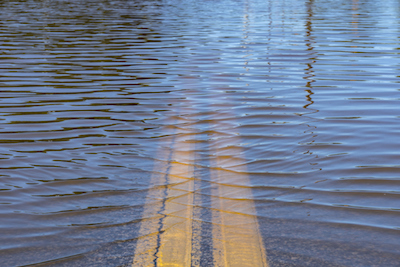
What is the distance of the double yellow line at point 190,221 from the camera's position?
2791mm

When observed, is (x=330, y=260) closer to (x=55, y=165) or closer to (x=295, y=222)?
(x=295, y=222)

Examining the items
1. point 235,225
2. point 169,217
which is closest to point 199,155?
point 169,217

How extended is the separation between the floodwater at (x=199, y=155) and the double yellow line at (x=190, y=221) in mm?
17

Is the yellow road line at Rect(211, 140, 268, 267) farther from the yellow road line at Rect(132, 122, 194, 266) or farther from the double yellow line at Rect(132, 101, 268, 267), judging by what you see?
the yellow road line at Rect(132, 122, 194, 266)

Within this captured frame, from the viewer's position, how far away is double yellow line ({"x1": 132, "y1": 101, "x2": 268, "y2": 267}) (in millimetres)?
2791

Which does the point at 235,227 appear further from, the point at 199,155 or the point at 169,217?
the point at 199,155

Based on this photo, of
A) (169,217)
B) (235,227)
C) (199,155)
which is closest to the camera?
(235,227)

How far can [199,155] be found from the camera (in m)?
4.63

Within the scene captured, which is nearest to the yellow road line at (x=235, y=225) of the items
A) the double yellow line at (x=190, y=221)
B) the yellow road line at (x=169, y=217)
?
the double yellow line at (x=190, y=221)

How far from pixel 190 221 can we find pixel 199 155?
1430 mm

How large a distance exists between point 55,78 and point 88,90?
1.24 m

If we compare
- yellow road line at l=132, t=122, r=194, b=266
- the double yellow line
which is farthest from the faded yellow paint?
yellow road line at l=132, t=122, r=194, b=266

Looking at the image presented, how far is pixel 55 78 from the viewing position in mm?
8258

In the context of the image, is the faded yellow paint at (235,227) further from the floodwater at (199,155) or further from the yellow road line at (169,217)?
the yellow road line at (169,217)
